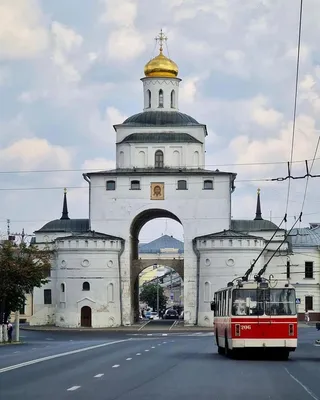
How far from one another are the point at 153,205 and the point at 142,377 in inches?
2560

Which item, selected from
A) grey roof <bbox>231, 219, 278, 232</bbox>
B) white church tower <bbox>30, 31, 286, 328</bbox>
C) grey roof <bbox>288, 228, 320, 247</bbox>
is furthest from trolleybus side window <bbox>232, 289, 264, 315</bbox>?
grey roof <bbox>288, 228, 320, 247</bbox>

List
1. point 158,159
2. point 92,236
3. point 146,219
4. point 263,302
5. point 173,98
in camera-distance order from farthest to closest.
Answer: point 146,219 → point 173,98 → point 158,159 → point 92,236 → point 263,302

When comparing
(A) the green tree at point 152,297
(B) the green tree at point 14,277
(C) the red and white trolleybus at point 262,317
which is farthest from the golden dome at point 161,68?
(A) the green tree at point 152,297

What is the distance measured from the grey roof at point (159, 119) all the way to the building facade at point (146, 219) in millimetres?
87

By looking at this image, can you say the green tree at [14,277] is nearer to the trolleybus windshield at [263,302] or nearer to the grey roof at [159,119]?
the trolleybus windshield at [263,302]

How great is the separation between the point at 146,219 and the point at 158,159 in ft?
22.8

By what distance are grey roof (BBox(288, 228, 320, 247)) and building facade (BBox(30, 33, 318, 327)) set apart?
9.08 meters

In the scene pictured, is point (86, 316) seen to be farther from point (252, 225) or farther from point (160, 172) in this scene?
point (252, 225)

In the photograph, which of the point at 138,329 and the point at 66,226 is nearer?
the point at 138,329

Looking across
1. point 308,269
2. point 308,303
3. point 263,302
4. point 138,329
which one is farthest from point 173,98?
point 263,302

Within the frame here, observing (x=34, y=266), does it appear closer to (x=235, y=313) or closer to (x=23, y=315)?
(x=235, y=313)

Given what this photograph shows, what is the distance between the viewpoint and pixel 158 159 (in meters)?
90.9

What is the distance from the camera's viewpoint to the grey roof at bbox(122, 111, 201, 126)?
302ft

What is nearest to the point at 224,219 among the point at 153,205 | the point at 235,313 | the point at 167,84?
the point at 153,205
